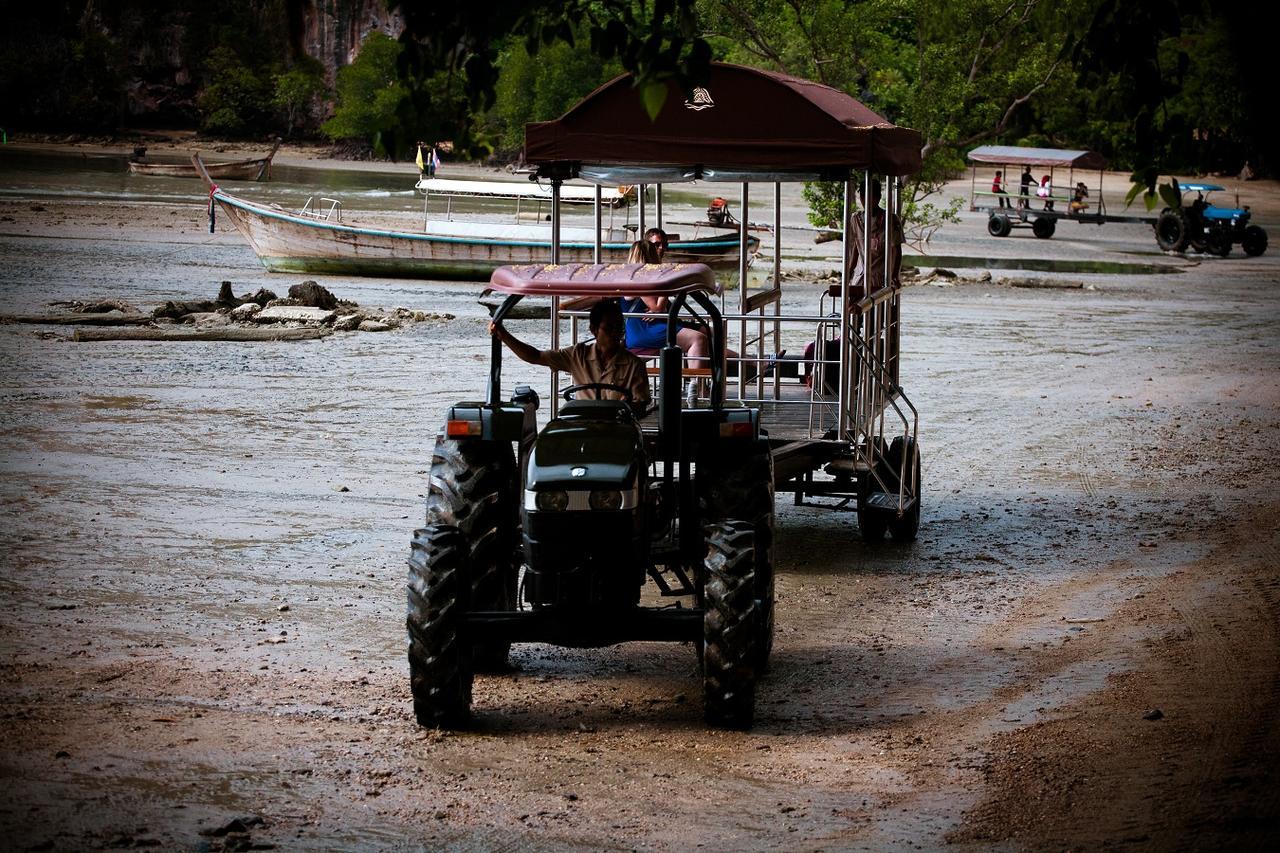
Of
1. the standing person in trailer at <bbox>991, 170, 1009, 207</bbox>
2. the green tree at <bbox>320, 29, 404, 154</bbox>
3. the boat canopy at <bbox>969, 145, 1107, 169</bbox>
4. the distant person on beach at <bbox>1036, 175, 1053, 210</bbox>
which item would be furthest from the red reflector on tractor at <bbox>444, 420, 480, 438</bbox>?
the green tree at <bbox>320, 29, 404, 154</bbox>

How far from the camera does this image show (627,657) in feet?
26.6

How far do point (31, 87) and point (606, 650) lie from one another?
301ft

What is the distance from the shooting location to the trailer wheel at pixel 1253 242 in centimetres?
3734

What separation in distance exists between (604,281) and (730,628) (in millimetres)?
1808

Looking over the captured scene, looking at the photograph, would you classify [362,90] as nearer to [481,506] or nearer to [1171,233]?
[1171,233]

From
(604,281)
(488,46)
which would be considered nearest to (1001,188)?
(604,281)

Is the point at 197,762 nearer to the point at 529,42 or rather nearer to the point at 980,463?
the point at 529,42

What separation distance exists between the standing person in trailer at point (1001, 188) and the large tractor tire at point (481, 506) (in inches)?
1454

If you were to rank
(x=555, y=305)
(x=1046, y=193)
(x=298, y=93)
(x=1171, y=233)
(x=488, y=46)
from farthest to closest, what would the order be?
1. (x=298, y=93)
2. (x=1046, y=193)
3. (x=1171, y=233)
4. (x=555, y=305)
5. (x=488, y=46)

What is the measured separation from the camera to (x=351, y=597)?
9.09m

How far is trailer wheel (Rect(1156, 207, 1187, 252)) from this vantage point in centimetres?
3797

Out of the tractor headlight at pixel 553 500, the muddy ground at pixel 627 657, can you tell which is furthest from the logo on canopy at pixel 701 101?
the tractor headlight at pixel 553 500

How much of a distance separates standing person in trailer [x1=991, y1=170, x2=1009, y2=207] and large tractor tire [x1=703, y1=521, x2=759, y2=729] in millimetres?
37425

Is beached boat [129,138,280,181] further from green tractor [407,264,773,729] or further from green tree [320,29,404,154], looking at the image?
green tractor [407,264,773,729]
